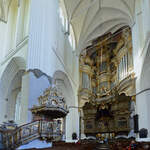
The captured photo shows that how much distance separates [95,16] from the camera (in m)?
21.2

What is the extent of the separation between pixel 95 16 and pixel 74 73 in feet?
19.8

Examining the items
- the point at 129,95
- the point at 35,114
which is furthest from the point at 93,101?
the point at 35,114

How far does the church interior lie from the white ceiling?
0.09 meters

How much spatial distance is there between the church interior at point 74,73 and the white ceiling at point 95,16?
0.09m

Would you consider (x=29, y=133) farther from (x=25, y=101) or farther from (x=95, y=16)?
(x=95, y=16)

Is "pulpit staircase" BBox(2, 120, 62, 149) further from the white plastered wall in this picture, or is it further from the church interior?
the white plastered wall

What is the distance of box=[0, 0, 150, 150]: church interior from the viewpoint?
12.0 m

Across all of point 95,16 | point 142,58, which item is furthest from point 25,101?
point 95,16

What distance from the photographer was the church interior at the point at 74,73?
39.3ft

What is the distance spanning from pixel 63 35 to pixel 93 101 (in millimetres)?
6996

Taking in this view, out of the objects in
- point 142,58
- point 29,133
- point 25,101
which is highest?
point 142,58

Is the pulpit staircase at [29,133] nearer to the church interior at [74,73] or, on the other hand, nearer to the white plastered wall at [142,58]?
the church interior at [74,73]

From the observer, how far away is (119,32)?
72.0 ft

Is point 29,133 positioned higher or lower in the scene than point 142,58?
lower
